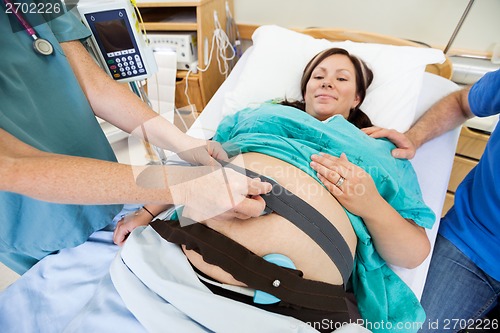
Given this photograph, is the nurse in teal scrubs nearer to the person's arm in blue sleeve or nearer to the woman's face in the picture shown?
the woman's face

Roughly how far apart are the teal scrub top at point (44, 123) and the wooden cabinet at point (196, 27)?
0.98 meters

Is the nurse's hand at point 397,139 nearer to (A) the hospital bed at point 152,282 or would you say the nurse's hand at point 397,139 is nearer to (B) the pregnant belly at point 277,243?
(A) the hospital bed at point 152,282

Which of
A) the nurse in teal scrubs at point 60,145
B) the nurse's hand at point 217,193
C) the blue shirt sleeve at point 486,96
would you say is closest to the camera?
the nurse in teal scrubs at point 60,145

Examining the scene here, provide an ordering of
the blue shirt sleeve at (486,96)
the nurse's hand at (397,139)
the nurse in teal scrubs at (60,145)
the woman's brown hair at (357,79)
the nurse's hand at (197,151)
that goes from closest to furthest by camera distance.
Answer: the nurse in teal scrubs at (60,145), the nurse's hand at (197,151), the blue shirt sleeve at (486,96), the nurse's hand at (397,139), the woman's brown hair at (357,79)

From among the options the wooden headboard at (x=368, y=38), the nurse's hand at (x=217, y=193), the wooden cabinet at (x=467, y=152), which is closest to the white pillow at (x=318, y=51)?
the wooden headboard at (x=368, y=38)

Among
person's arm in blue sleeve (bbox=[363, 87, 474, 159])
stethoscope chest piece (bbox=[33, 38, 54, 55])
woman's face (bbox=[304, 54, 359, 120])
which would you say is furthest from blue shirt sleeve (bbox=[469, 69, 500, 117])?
stethoscope chest piece (bbox=[33, 38, 54, 55])

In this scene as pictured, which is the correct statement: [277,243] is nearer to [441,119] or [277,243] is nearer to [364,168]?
[364,168]

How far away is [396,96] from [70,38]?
54.1 inches

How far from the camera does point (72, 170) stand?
0.54 m

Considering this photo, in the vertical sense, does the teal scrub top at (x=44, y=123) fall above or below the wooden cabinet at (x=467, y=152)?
above

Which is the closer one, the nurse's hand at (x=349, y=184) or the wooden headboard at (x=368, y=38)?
the nurse's hand at (x=349, y=184)

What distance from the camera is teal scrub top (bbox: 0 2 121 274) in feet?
2.24

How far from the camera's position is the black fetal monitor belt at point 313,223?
79 centimetres

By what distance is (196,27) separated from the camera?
68.0 inches
